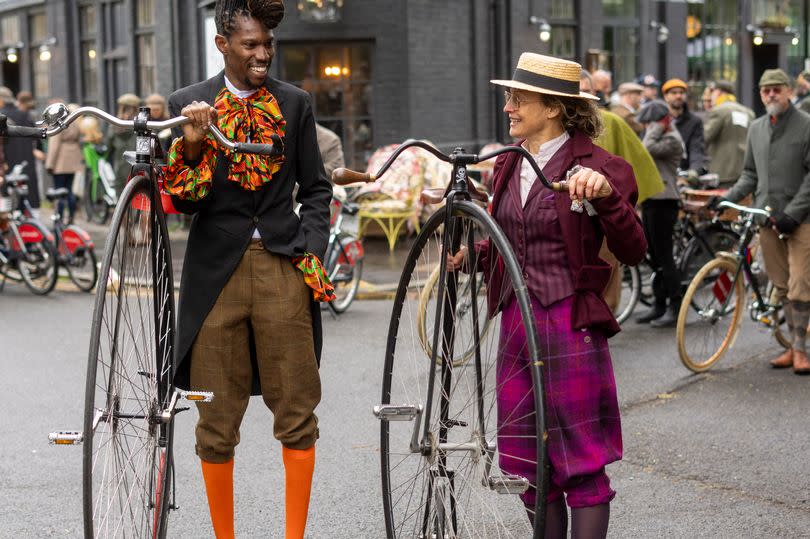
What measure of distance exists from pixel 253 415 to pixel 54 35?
17.9 metres

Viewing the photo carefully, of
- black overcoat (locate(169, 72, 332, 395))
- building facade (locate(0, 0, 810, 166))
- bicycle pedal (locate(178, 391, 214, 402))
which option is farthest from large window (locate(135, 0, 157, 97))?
bicycle pedal (locate(178, 391, 214, 402))

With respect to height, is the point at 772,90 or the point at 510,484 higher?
the point at 772,90

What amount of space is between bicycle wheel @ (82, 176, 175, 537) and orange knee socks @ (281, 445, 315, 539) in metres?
0.45

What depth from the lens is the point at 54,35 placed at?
23.0 metres

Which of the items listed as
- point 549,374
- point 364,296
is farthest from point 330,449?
point 364,296

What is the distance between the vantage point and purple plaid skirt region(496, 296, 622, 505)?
3799mm

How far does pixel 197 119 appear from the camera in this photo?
3676 mm

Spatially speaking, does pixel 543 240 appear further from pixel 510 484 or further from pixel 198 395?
pixel 198 395

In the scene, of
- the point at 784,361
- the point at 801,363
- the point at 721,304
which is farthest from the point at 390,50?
the point at 801,363

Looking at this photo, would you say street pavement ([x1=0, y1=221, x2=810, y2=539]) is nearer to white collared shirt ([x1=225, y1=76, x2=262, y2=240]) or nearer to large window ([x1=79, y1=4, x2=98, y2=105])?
white collared shirt ([x1=225, y1=76, x2=262, y2=240])

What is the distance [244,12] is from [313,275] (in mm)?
925

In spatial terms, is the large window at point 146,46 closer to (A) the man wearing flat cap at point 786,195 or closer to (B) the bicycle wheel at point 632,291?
(B) the bicycle wheel at point 632,291

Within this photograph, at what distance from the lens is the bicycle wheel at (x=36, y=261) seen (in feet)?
39.4

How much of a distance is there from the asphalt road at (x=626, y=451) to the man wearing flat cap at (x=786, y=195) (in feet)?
1.36
